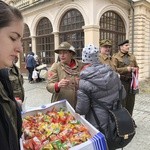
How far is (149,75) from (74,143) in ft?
42.5

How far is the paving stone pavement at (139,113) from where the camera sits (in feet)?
14.4

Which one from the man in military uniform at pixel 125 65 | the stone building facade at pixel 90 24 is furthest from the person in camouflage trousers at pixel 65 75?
the stone building facade at pixel 90 24

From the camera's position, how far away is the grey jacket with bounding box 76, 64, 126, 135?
2766 mm

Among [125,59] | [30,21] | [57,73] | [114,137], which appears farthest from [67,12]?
[114,137]

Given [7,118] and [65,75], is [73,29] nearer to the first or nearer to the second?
[65,75]

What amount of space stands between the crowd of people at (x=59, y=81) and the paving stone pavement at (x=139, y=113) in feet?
1.87

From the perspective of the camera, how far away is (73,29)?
39.4 ft

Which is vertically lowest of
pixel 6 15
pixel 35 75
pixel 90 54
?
pixel 35 75

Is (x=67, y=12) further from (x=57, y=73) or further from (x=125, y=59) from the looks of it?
(x=57, y=73)

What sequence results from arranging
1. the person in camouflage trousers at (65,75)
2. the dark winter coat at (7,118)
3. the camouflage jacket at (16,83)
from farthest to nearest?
the person in camouflage trousers at (65,75)
the camouflage jacket at (16,83)
the dark winter coat at (7,118)

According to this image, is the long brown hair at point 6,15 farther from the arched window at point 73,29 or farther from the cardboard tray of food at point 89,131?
the arched window at point 73,29

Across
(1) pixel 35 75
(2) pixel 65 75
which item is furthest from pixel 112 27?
(2) pixel 65 75

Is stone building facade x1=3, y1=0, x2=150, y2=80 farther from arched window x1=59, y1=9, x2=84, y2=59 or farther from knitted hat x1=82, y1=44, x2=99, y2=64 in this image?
knitted hat x1=82, y1=44, x2=99, y2=64

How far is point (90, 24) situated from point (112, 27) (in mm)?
2009
